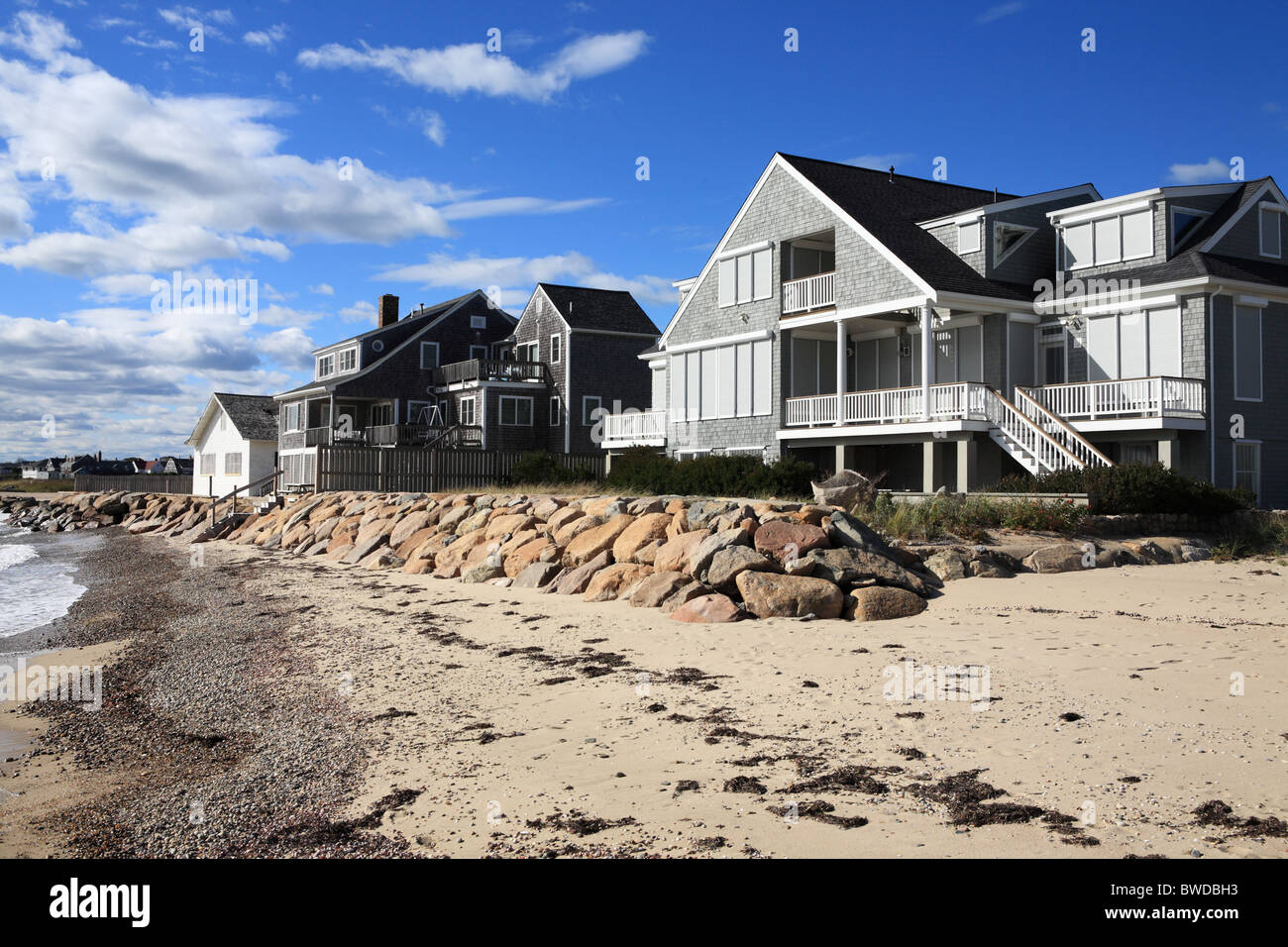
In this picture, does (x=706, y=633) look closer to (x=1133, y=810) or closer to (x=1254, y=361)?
(x=1133, y=810)

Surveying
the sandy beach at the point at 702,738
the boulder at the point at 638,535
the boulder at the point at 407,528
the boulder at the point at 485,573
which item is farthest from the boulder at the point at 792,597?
the boulder at the point at 407,528

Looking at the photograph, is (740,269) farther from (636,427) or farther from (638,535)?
(638,535)

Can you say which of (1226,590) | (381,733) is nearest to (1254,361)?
(1226,590)

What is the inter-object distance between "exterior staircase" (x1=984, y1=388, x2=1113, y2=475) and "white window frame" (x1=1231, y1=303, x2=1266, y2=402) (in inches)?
176

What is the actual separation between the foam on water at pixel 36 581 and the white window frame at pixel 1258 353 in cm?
2562

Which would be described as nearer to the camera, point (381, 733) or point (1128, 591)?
point (381, 733)

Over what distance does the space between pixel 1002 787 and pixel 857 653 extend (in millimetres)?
3798

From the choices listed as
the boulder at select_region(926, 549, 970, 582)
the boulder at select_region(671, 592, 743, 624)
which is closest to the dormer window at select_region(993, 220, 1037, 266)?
the boulder at select_region(926, 549, 970, 582)

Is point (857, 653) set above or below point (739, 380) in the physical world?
below

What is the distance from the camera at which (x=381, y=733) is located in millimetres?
7930

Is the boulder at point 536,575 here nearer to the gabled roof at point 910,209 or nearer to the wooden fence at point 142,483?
the gabled roof at point 910,209

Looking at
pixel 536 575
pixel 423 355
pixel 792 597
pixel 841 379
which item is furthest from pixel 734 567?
pixel 423 355

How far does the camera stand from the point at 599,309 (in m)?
45.9

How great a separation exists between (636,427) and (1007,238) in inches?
518
